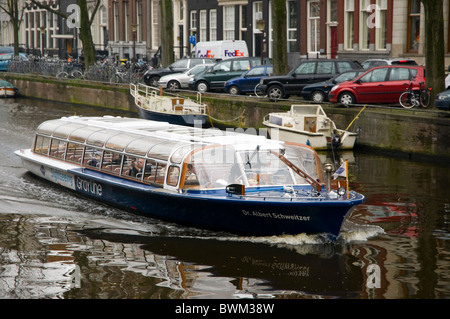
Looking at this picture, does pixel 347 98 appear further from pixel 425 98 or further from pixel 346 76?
pixel 425 98

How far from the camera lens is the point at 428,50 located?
23.1 meters

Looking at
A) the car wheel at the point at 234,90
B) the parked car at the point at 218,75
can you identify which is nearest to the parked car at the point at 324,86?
the car wheel at the point at 234,90

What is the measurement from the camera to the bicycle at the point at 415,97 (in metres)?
23.5

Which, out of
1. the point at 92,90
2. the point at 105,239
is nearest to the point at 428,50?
the point at 105,239

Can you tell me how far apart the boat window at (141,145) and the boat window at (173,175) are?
120 cm

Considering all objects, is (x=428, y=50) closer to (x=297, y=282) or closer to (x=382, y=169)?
(x=382, y=169)

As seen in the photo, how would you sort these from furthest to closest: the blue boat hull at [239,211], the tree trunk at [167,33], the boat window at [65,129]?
1. the tree trunk at [167,33]
2. the boat window at [65,129]
3. the blue boat hull at [239,211]

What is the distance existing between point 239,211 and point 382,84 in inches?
506

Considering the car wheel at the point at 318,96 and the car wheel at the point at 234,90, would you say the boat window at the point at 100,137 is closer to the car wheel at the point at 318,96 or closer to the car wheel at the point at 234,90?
the car wheel at the point at 318,96

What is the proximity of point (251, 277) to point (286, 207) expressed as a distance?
5.49ft

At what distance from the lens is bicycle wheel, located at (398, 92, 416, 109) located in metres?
23.8

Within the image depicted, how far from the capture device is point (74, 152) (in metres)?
18.0

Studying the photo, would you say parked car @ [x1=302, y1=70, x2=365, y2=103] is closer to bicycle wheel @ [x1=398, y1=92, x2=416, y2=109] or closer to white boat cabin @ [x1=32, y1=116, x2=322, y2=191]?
bicycle wheel @ [x1=398, y1=92, x2=416, y2=109]

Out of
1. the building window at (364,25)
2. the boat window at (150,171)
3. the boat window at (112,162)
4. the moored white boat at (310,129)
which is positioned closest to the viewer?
the boat window at (150,171)
